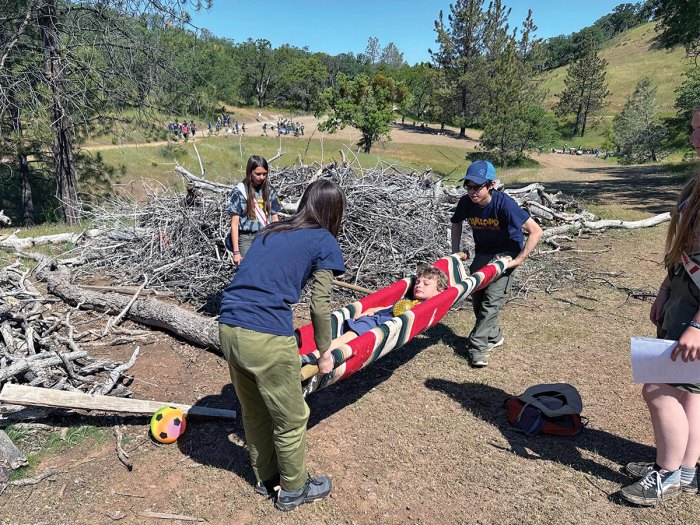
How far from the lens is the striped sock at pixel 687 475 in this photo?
8.13ft

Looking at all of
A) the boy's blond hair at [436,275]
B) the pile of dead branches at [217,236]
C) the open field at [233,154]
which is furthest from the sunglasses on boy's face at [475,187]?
the open field at [233,154]

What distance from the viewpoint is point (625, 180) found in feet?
55.1

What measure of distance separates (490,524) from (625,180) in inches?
692

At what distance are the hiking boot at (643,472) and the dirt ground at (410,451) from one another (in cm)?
5

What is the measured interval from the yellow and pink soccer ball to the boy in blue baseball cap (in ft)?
7.92

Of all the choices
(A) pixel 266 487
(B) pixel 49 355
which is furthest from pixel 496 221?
(B) pixel 49 355

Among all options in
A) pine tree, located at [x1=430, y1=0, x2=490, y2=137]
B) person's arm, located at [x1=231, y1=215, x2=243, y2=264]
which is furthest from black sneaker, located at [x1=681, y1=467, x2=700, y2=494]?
pine tree, located at [x1=430, y1=0, x2=490, y2=137]

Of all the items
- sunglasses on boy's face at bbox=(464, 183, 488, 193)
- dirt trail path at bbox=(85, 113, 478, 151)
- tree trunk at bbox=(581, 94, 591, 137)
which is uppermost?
tree trunk at bbox=(581, 94, 591, 137)

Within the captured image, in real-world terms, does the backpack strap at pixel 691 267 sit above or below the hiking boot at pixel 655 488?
above

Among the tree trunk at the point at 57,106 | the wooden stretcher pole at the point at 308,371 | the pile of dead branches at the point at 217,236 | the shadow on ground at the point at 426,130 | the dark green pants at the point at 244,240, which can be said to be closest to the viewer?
the wooden stretcher pole at the point at 308,371

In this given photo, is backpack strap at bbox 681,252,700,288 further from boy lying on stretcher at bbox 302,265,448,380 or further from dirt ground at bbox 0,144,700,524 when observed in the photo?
boy lying on stretcher at bbox 302,265,448,380

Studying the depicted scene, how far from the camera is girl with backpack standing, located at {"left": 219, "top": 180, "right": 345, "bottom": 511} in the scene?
2086 millimetres

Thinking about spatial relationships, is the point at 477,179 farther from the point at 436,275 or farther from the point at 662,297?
the point at 662,297

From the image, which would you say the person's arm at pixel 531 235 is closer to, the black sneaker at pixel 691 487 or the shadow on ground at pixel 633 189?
the black sneaker at pixel 691 487
